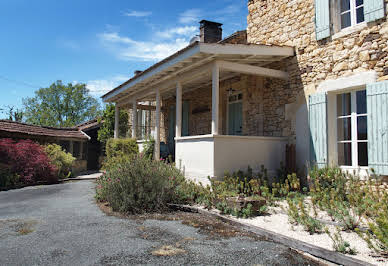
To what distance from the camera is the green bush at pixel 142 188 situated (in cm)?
548

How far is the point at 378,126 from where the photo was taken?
5391 millimetres

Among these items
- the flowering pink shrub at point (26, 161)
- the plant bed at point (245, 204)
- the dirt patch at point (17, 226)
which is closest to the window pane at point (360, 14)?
the plant bed at point (245, 204)

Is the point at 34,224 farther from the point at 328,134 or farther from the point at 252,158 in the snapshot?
the point at 328,134

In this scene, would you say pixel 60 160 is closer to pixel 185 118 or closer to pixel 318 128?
pixel 185 118

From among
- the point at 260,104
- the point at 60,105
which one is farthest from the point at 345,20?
the point at 60,105

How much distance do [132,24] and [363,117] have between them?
1006 centimetres

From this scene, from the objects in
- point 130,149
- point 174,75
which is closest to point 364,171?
point 174,75

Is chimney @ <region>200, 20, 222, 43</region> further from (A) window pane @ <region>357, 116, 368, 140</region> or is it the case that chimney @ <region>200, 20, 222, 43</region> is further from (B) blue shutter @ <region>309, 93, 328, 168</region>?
(A) window pane @ <region>357, 116, 368, 140</region>

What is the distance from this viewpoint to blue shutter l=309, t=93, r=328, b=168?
6.30m

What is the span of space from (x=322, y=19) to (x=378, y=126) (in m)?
2.73

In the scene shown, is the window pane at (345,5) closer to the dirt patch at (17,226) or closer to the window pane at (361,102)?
the window pane at (361,102)

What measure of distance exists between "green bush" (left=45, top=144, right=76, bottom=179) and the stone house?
226 inches

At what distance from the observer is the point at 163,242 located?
12.0ft

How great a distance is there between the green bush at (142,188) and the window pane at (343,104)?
3846 mm
